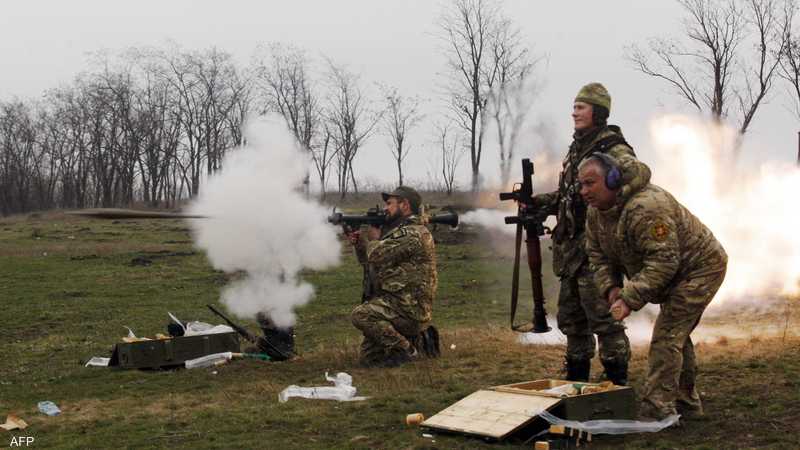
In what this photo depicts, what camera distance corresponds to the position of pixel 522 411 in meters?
6.46

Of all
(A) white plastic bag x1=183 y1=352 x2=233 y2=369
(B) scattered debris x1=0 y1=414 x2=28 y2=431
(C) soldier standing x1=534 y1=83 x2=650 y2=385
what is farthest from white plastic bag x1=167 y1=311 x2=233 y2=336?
(C) soldier standing x1=534 y1=83 x2=650 y2=385

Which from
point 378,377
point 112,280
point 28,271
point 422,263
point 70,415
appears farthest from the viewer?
point 28,271

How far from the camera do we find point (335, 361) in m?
10.6

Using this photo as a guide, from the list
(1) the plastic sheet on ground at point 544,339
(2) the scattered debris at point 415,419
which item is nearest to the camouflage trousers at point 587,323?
(2) the scattered debris at point 415,419

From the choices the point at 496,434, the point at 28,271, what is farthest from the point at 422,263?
the point at 28,271

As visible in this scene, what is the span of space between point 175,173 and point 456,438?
188ft

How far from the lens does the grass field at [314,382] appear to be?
6.88 m

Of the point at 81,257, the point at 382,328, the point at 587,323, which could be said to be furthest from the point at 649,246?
the point at 81,257

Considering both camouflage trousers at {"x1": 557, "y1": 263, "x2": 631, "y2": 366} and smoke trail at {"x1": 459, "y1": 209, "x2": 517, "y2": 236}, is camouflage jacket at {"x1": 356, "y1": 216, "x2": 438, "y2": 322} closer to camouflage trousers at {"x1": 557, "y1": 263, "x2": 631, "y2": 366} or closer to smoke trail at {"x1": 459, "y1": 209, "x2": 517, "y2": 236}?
smoke trail at {"x1": 459, "y1": 209, "x2": 517, "y2": 236}

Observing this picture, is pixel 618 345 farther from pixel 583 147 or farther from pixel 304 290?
Answer: pixel 304 290

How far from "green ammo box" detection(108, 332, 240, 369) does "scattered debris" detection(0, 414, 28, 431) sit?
2.72 m

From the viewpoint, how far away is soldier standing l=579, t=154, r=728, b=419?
253 inches

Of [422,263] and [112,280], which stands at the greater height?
[422,263]

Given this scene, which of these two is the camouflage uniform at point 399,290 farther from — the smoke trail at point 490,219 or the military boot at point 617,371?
the military boot at point 617,371
